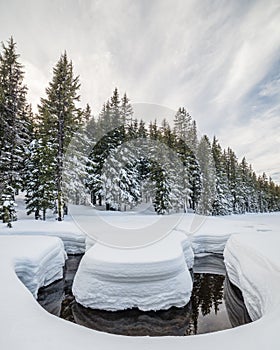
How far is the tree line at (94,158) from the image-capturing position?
1408 centimetres

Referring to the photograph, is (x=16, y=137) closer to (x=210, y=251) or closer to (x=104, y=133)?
(x=104, y=133)

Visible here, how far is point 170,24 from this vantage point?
10688 millimetres

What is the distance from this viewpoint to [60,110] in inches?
637

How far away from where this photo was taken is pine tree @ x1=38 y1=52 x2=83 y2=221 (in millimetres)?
15836

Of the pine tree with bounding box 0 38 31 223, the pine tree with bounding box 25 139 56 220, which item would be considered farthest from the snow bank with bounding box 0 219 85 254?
the pine tree with bounding box 25 139 56 220

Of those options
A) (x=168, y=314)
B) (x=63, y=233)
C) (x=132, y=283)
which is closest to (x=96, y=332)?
(x=132, y=283)

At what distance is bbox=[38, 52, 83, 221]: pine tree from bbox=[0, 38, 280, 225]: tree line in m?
0.07

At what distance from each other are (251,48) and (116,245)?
10466 mm

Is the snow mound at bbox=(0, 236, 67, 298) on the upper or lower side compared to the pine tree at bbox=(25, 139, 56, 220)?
lower

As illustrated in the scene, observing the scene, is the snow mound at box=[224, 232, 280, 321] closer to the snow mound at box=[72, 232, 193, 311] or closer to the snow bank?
the snow mound at box=[72, 232, 193, 311]

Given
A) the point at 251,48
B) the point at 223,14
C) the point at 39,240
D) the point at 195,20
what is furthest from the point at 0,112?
the point at 251,48

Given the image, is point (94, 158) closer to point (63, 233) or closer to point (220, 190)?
point (63, 233)

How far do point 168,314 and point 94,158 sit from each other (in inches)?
703

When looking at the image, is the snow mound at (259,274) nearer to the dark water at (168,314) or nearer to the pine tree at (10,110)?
the dark water at (168,314)
